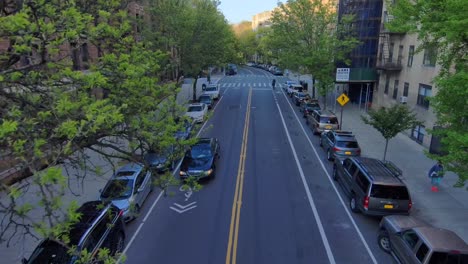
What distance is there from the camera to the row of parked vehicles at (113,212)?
8.78 m

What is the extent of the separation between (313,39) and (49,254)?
32.1 meters

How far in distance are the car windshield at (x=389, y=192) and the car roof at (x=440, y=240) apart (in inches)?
89.6

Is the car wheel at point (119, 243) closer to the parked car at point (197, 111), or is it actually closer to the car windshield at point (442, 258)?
the car windshield at point (442, 258)

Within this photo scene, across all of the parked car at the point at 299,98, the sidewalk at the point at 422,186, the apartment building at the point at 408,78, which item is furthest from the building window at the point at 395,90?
the parked car at the point at 299,98

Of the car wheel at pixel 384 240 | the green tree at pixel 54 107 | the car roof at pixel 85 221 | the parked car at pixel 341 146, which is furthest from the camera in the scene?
the parked car at pixel 341 146

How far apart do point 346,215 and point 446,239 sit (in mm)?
4161

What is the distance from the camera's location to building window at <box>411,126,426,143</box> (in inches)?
920

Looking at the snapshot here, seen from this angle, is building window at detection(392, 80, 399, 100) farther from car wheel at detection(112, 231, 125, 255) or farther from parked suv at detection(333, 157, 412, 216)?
car wheel at detection(112, 231, 125, 255)

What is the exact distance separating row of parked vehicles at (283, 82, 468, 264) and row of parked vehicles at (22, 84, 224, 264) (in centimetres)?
593

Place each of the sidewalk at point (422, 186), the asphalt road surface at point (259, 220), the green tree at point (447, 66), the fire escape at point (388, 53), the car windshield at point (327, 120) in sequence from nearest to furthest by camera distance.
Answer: the green tree at point (447, 66)
the asphalt road surface at point (259, 220)
the sidewalk at point (422, 186)
the car windshield at point (327, 120)
the fire escape at point (388, 53)

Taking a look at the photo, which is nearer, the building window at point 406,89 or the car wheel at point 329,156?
the car wheel at point 329,156

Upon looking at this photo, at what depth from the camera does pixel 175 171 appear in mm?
17984

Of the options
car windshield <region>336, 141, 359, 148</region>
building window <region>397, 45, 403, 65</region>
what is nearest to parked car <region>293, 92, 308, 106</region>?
building window <region>397, 45, 403, 65</region>

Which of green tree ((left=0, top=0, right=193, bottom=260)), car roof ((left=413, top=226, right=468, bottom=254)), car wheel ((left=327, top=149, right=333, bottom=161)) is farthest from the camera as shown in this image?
car wheel ((left=327, top=149, right=333, bottom=161))
